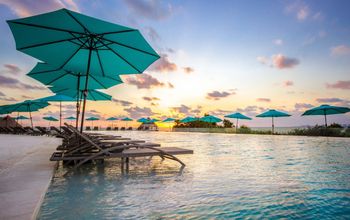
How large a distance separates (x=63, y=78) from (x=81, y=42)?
10.1ft

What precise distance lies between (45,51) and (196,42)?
11867mm

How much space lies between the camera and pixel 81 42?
14.6 feet

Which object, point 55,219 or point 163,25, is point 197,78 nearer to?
point 163,25

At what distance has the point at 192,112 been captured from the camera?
4819 centimetres

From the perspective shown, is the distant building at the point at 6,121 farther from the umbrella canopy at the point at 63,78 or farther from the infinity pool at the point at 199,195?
the infinity pool at the point at 199,195

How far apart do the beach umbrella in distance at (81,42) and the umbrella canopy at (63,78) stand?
75 centimetres

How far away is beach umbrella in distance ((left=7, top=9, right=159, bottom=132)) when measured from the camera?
3.42 meters

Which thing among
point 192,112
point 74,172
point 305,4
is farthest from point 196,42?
point 192,112

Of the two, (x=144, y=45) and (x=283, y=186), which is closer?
(x=283, y=186)

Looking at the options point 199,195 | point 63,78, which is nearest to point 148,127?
point 63,78

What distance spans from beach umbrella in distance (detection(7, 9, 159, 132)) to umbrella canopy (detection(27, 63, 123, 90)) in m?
0.75

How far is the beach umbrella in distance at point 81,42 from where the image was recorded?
342cm

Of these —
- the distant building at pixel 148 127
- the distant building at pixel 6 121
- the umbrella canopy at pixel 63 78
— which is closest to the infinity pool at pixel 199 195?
A: the umbrella canopy at pixel 63 78

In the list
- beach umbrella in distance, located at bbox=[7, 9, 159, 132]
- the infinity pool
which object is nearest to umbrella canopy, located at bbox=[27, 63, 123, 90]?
beach umbrella in distance, located at bbox=[7, 9, 159, 132]
